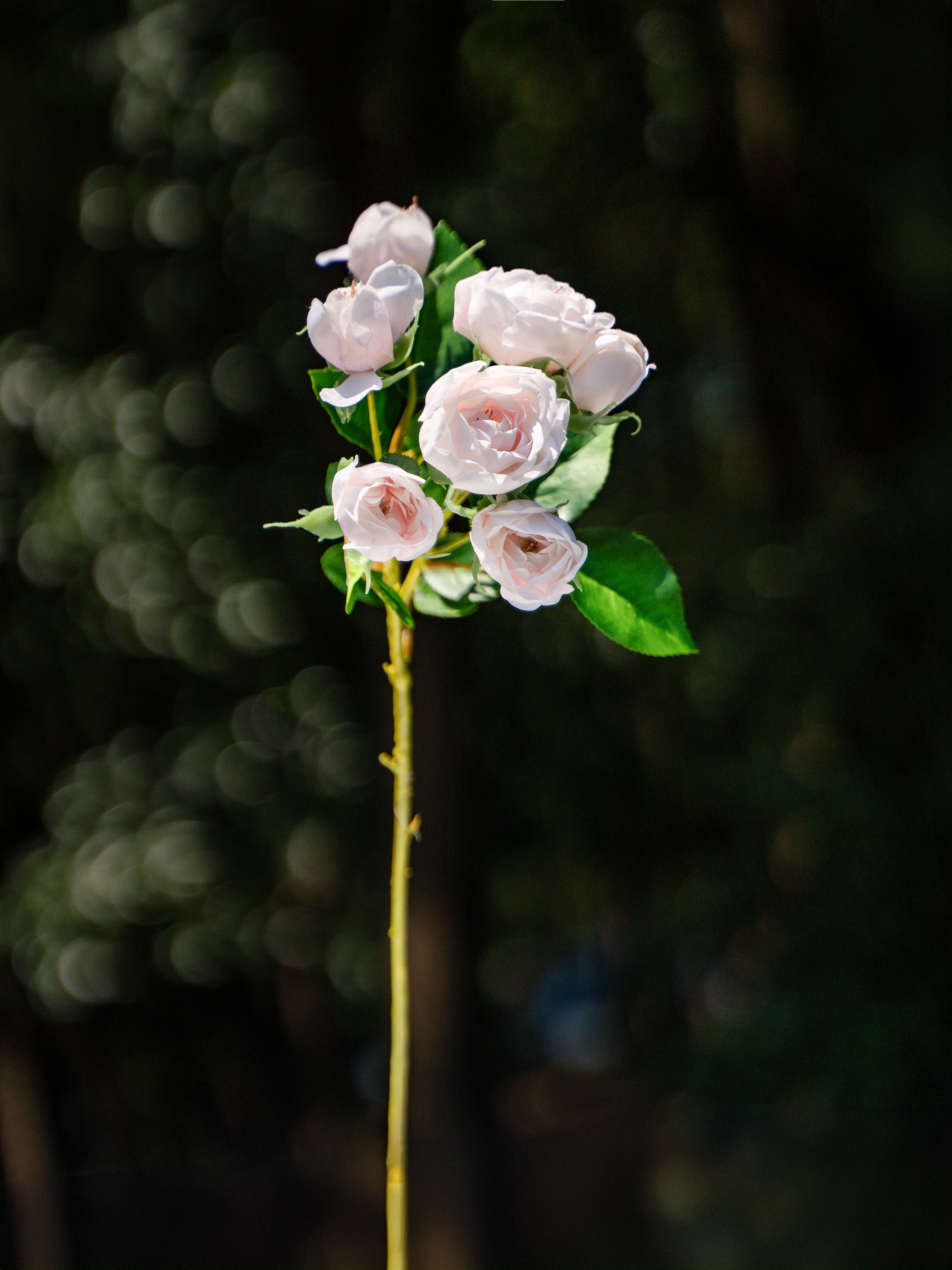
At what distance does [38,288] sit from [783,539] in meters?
2.23

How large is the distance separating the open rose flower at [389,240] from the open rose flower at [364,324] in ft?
0.13

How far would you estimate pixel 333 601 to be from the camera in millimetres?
2828

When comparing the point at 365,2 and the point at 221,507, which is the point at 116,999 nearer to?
the point at 221,507

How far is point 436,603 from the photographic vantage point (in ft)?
2.19

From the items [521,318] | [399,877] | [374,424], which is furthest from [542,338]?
[399,877]

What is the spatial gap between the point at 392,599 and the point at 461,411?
0.12 metres

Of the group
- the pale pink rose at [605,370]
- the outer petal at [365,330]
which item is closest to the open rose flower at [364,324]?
the outer petal at [365,330]

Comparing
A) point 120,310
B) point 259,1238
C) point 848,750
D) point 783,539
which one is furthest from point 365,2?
point 259,1238

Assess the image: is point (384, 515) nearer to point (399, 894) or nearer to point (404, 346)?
point (404, 346)

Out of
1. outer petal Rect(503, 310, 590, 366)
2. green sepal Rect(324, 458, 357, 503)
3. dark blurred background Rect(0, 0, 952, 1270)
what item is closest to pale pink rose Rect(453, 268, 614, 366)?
outer petal Rect(503, 310, 590, 366)

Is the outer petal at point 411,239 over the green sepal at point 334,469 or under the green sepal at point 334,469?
over

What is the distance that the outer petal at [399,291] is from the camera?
1.87ft

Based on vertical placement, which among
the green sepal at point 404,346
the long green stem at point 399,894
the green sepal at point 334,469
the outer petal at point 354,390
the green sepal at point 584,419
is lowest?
the long green stem at point 399,894

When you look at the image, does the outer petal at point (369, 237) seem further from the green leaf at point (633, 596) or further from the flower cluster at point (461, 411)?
the green leaf at point (633, 596)
